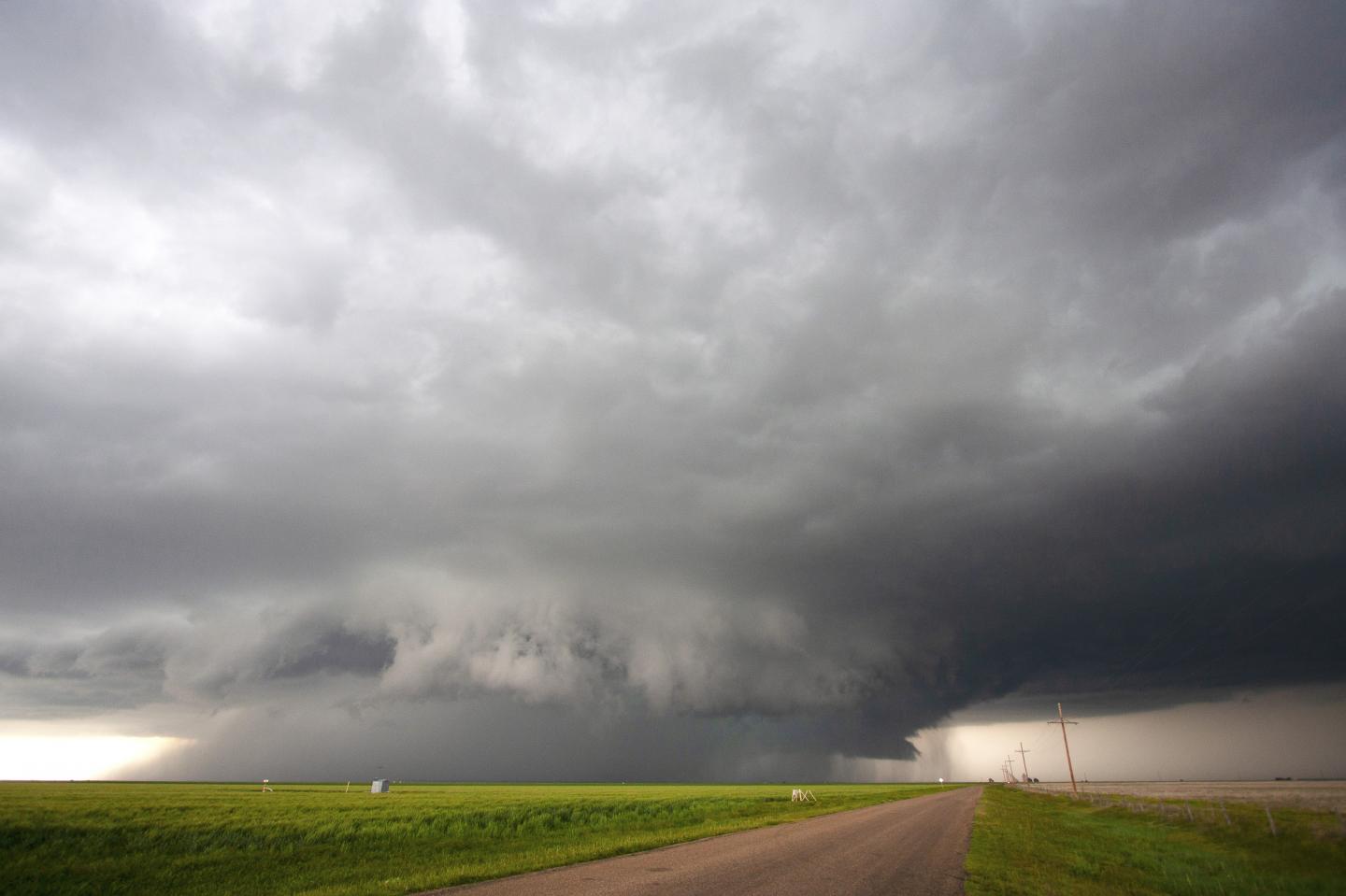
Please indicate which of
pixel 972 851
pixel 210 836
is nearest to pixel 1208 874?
pixel 972 851

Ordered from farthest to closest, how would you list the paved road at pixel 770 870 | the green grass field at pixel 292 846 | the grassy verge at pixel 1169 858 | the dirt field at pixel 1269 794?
1. the dirt field at pixel 1269 794
2. the green grass field at pixel 292 846
3. the grassy verge at pixel 1169 858
4. the paved road at pixel 770 870

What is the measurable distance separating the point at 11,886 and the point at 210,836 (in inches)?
346

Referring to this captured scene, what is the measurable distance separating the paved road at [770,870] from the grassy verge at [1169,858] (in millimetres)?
1506

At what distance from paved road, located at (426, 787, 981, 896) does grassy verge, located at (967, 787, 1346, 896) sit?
1.51 meters

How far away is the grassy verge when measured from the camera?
19547 millimetres

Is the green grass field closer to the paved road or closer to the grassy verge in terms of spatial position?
the paved road

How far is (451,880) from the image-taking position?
18688 millimetres

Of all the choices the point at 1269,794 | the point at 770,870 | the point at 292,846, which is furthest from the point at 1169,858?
the point at 1269,794

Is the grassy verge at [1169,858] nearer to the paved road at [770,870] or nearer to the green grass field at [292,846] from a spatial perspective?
the paved road at [770,870]

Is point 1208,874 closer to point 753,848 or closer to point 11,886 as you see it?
point 753,848

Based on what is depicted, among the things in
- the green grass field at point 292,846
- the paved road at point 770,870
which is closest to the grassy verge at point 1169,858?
the paved road at point 770,870

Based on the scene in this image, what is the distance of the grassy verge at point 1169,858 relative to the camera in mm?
19547

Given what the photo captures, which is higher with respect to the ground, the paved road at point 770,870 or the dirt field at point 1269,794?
the paved road at point 770,870

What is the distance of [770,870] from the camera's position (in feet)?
67.5
